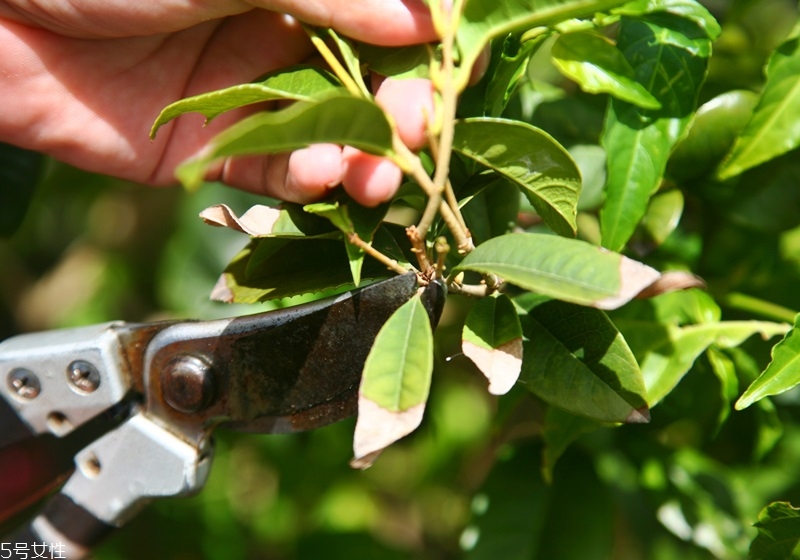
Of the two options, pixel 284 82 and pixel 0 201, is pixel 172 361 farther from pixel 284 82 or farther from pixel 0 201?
pixel 0 201

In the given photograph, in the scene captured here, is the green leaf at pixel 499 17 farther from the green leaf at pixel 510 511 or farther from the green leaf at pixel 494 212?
the green leaf at pixel 510 511

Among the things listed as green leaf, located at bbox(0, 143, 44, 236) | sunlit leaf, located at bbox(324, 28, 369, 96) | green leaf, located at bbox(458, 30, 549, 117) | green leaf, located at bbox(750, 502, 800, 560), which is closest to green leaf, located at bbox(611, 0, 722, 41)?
green leaf, located at bbox(458, 30, 549, 117)

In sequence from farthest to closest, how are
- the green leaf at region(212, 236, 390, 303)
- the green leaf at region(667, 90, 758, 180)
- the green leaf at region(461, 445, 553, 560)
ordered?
the green leaf at region(461, 445, 553, 560) → the green leaf at region(667, 90, 758, 180) → the green leaf at region(212, 236, 390, 303)

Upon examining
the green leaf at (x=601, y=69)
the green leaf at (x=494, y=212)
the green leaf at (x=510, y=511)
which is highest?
the green leaf at (x=601, y=69)

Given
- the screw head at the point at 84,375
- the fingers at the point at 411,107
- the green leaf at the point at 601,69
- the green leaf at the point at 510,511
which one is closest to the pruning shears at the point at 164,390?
the screw head at the point at 84,375

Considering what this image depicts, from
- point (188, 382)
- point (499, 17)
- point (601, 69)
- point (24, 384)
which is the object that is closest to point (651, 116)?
point (601, 69)

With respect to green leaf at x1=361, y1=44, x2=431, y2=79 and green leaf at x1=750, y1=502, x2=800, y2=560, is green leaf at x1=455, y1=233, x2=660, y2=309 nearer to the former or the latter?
green leaf at x1=361, y1=44, x2=431, y2=79
